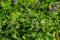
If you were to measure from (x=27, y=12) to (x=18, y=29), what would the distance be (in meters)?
0.37

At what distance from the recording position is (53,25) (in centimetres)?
387

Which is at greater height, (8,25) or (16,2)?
(16,2)

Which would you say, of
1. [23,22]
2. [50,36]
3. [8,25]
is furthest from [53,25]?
[8,25]

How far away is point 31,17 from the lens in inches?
156

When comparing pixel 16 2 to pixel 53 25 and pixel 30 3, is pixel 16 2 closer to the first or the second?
pixel 30 3

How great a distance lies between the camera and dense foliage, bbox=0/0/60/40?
12.4ft

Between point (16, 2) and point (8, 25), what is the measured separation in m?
0.53

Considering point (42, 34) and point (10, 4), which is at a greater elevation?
point (10, 4)

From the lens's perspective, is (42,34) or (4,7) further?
(4,7)

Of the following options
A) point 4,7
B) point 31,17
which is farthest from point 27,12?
point 4,7

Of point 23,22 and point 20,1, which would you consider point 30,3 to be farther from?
point 23,22

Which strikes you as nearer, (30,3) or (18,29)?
(18,29)

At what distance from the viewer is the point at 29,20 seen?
390cm

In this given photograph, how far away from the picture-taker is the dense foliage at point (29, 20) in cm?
379
